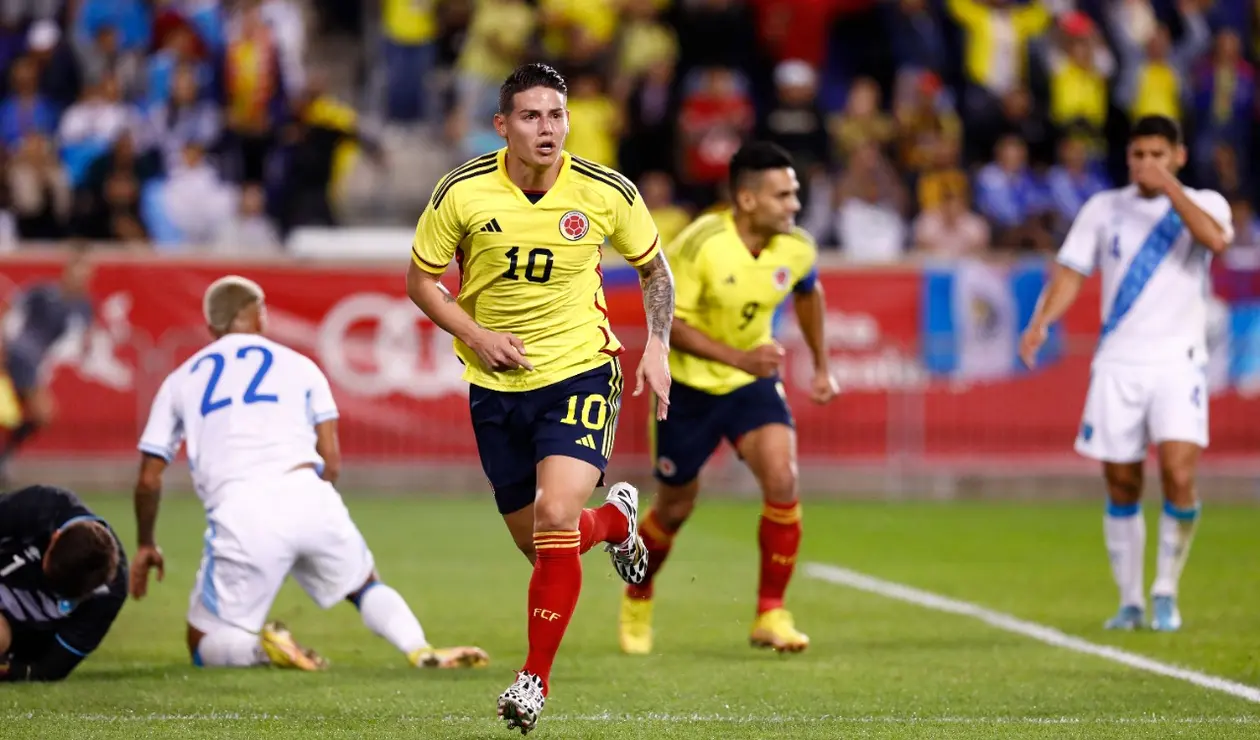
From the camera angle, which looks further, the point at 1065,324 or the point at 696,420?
the point at 1065,324

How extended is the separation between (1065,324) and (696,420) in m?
10.1

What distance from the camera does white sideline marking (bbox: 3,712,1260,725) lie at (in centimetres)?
740

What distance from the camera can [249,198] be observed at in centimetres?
1972

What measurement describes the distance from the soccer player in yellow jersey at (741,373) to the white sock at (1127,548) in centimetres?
184

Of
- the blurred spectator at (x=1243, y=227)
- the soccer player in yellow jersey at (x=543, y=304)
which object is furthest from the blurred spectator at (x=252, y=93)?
the soccer player in yellow jersey at (x=543, y=304)

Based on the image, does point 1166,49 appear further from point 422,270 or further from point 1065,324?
point 422,270

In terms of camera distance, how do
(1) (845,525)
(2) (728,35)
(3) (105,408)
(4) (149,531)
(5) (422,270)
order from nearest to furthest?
(5) (422,270), (4) (149,531), (1) (845,525), (3) (105,408), (2) (728,35)

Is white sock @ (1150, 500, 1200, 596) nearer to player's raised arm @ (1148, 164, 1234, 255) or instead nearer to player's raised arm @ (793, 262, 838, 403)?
player's raised arm @ (1148, 164, 1234, 255)

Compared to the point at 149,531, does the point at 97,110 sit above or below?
above

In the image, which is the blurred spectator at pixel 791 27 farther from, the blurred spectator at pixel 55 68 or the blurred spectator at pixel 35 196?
the blurred spectator at pixel 35 196

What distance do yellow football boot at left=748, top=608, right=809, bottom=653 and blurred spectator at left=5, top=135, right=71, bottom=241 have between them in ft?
39.0

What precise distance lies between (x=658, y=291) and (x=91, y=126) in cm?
1374

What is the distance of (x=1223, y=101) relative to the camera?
74.7 ft

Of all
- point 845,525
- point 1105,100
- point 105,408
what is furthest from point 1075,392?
point 105,408
